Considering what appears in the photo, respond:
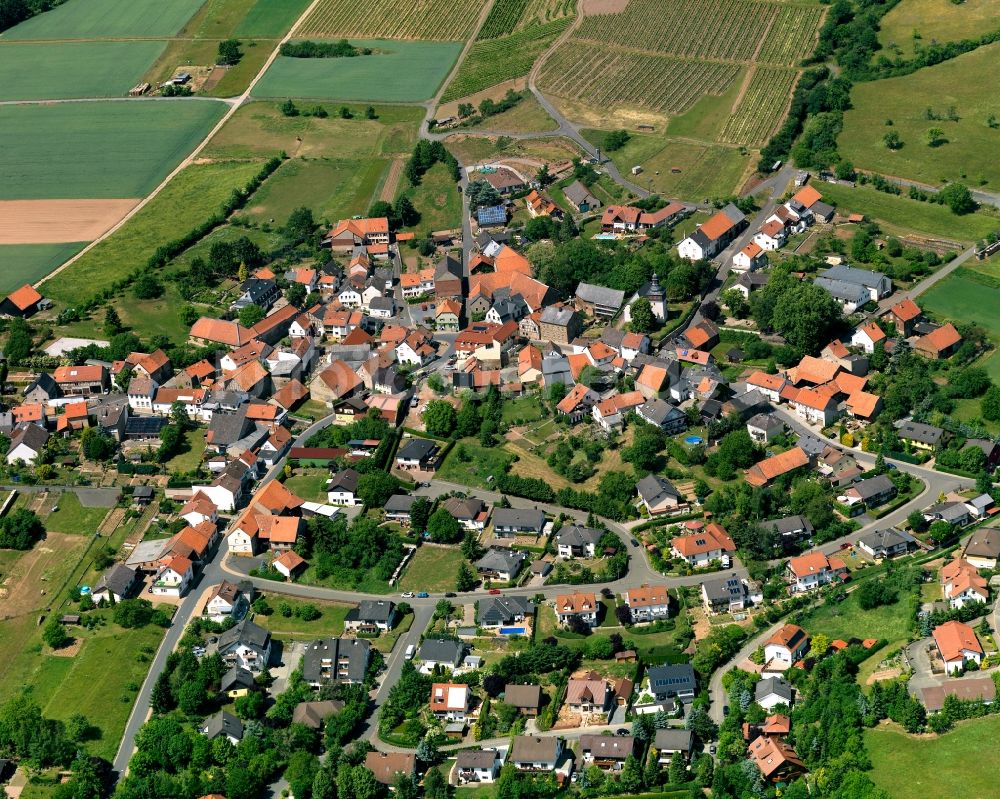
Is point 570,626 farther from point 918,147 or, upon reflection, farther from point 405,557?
point 918,147

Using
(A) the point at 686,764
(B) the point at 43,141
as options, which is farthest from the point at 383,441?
(B) the point at 43,141

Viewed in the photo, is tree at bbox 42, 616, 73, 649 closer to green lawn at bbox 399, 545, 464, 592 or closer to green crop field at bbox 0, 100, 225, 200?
green lawn at bbox 399, 545, 464, 592

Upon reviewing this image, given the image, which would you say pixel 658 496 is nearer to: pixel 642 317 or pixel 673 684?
pixel 673 684

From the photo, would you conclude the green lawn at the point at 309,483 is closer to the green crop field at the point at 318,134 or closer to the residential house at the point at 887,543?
the residential house at the point at 887,543

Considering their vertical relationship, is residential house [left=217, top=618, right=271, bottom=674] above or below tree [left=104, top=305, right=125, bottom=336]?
below

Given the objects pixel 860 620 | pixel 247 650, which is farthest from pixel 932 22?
pixel 247 650

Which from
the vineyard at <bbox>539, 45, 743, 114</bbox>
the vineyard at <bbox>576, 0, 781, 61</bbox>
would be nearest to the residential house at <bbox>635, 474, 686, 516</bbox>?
the vineyard at <bbox>539, 45, 743, 114</bbox>

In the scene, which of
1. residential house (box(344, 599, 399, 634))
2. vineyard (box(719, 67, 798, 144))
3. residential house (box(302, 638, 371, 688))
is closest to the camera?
residential house (box(302, 638, 371, 688))
